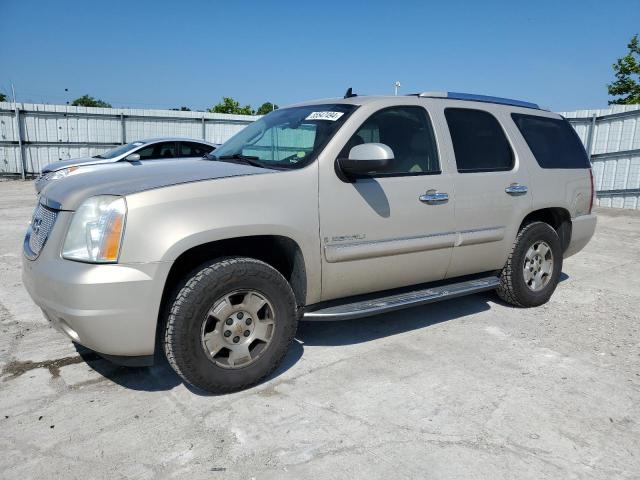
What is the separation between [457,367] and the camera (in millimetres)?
3592

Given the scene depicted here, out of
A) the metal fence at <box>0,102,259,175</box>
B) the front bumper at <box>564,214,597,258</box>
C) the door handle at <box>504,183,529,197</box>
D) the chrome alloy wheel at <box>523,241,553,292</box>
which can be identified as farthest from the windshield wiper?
the metal fence at <box>0,102,259,175</box>

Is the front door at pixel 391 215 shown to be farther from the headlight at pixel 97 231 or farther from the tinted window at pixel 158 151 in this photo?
the tinted window at pixel 158 151

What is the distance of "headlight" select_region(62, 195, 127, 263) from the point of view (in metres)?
2.71

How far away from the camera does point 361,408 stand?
300 centimetres

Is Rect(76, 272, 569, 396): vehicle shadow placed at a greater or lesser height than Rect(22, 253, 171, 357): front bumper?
lesser

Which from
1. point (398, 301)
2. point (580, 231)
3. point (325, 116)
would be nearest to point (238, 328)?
point (398, 301)

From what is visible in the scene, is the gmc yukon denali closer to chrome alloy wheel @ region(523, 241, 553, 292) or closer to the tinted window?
chrome alloy wheel @ region(523, 241, 553, 292)

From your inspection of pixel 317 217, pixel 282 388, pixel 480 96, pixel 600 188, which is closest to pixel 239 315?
pixel 282 388

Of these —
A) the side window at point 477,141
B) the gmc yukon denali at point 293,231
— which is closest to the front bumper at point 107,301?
the gmc yukon denali at point 293,231

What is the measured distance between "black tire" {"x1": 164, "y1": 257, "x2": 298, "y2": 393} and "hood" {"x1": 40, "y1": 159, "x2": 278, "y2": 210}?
54cm

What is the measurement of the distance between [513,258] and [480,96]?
1.45m

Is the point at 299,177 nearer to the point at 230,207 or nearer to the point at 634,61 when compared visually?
the point at 230,207

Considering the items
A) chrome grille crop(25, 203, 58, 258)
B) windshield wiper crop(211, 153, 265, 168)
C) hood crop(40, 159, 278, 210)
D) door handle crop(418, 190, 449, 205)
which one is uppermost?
windshield wiper crop(211, 153, 265, 168)

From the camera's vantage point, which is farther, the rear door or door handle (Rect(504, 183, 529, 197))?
door handle (Rect(504, 183, 529, 197))
